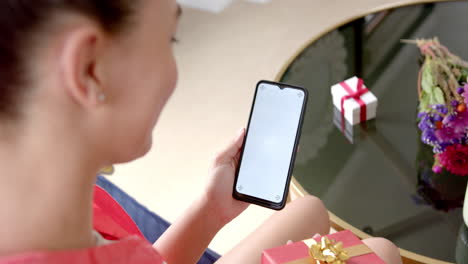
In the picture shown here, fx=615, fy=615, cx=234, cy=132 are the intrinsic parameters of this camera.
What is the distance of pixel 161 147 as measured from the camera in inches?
81.5

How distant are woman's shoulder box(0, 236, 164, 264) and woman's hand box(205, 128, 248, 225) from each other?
370 mm

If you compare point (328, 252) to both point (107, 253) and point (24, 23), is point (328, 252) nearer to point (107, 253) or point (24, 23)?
point (107, 253)

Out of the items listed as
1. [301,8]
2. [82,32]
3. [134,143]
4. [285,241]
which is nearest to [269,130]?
[285,241]

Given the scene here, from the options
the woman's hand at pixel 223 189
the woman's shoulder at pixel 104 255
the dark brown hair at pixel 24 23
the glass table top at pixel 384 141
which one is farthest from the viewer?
the glass table top at pixel 384 141

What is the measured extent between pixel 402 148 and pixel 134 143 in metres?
0.99

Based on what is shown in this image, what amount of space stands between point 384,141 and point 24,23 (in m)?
1.12

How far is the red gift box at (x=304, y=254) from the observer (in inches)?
36.1

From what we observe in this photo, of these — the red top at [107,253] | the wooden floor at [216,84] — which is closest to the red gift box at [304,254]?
the red top at [107,253]

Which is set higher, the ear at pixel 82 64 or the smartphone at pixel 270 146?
the ear at pixel 82 64

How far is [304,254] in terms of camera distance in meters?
0.93

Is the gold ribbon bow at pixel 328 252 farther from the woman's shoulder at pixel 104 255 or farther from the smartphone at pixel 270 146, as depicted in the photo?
the woman's shoulder at pixel 104 255

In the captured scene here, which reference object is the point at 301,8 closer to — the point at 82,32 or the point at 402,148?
the point at 402,148

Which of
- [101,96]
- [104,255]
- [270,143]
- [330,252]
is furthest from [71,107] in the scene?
[270,143]

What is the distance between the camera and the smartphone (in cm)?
106
